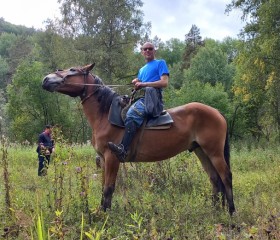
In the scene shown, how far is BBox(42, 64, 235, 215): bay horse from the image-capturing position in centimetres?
673

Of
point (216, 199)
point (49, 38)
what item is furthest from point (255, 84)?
point (49, 38)

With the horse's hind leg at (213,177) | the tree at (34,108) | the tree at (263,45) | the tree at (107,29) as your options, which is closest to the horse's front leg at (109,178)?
the horse's hind leg at (213,177)

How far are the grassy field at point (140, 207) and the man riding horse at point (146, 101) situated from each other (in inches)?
31.0

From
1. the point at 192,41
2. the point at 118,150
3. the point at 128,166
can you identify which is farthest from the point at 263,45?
the point at 192,41

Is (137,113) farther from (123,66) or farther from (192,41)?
(192,41)

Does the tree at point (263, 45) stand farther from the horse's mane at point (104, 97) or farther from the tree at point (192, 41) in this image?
the tree at point (192, 41)

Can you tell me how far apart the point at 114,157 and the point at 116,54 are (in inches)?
978

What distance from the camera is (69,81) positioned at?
22.7ft

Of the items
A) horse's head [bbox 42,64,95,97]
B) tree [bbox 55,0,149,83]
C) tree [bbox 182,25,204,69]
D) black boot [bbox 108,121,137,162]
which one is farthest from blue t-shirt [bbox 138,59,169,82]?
tree [bbox 182,25,204,69]

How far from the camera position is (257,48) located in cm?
2030

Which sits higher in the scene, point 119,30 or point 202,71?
point 119,30

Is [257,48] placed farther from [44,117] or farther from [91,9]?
[44,117]

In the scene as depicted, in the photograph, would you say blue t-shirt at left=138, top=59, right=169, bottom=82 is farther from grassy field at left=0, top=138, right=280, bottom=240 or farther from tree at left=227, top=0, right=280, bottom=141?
tree at left=227, top=0, right=280, bottom=141

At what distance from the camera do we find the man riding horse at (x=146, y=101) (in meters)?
6.51
